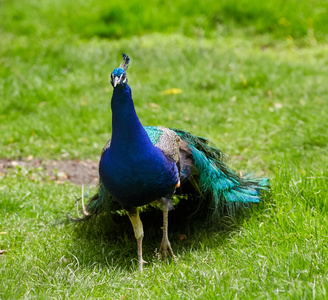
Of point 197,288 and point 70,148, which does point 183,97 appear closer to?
point 70,148

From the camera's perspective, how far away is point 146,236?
401cm

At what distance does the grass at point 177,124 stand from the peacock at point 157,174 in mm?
182

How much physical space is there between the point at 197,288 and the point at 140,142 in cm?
92

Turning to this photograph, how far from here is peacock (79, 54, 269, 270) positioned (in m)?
3.10

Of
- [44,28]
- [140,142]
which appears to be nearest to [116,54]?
[44,28]

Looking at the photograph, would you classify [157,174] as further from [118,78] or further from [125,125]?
[118,78]

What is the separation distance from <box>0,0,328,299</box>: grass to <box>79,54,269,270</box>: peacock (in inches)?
7.2

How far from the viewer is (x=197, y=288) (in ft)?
9.08

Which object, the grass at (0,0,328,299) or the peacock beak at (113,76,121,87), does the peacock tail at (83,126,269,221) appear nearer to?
the grass at (0,0,328,299)

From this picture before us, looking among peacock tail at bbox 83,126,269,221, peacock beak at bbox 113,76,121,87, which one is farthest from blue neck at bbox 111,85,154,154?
peacock tail at bbox 83,126,269,221

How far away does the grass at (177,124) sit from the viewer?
2.99 metres

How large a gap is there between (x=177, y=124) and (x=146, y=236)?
2437mm

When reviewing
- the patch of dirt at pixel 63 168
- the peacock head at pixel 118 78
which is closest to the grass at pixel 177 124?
the patch of dirt at pixel 63 168

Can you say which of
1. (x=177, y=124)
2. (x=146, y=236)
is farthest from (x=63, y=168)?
(x=146, y=236)
